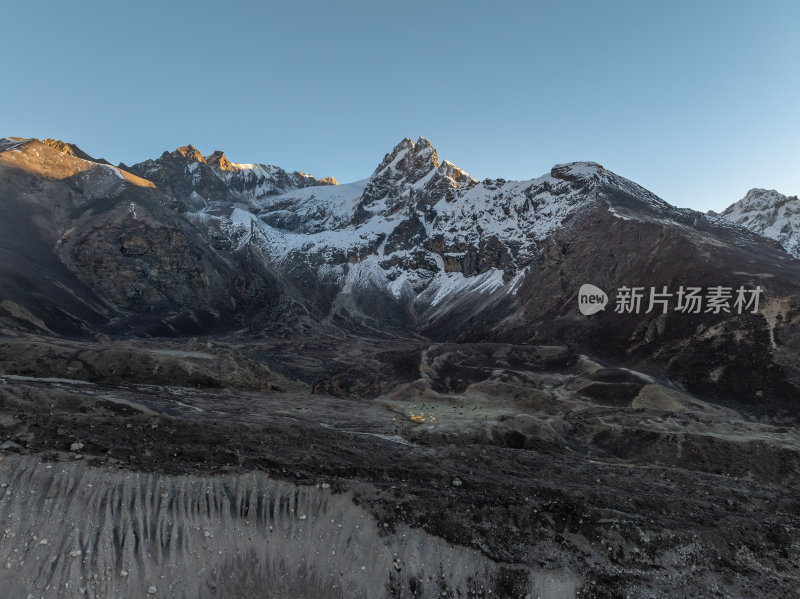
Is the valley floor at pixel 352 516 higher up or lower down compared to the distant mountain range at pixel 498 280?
lower down

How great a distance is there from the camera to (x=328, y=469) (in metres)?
26.4

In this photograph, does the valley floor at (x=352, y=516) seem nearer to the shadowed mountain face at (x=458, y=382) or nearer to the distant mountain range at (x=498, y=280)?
the shadowed mountain face at (x=458, y=382)

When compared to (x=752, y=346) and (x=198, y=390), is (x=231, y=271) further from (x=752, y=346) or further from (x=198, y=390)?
(x=752, y=346)

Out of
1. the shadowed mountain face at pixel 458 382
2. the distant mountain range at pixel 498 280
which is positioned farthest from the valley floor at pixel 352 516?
the distant mountain range at pixel 498 280

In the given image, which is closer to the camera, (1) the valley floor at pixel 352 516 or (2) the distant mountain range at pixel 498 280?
(1) the valley floor at pixel 352 516

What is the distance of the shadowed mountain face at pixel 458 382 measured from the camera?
69.2 ft

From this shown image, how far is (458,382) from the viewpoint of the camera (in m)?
88.8

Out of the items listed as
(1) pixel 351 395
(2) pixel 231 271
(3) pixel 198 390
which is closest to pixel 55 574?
(3) pixel 198 390

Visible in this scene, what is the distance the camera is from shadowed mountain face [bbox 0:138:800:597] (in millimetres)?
21094

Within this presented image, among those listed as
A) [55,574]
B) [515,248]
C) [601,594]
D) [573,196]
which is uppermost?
[573,196]

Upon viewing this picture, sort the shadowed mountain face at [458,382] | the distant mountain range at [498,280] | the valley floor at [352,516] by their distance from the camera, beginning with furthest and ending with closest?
1. the distant mountain range at [498,280]
2. the shadowed mountain face at [458,382]
3. the valley floor at [352,516]

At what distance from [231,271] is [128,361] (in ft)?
436

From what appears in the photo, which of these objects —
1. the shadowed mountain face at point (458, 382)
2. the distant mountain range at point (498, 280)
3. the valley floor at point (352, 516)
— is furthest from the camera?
the distant mountain range at point (498, 280)

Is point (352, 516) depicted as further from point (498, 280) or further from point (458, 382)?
point (498, 280)
